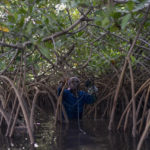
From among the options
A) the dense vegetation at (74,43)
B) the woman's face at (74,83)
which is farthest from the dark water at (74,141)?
the woman's face at (74,83)

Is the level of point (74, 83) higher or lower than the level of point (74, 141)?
higher

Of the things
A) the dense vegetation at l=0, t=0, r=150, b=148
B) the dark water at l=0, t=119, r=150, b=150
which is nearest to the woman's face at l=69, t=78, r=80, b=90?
the dense vegetation at l=0, t=0, r=150, b=148

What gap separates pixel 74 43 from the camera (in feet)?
14.2

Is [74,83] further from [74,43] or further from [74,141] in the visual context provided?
[74,141]

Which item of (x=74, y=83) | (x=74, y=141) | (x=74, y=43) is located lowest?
(x=74, y=141)

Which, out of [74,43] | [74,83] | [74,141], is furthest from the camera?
[74,83]

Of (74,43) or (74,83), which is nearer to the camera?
(74,43)

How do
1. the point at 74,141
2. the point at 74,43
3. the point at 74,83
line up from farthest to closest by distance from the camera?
the point at 74,83 → the point at 74,43 → the point at 74,141

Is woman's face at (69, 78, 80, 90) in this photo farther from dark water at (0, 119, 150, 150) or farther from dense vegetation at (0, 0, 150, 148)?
dark water at (0, 119, 150, 150)

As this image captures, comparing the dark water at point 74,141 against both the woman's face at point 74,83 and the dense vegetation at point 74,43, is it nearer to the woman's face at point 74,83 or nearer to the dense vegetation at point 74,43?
the dense vegetation at point 74,43

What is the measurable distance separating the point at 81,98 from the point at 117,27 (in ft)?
9.45

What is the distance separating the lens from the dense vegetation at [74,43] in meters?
2.68

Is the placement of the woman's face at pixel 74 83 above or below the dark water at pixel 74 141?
above

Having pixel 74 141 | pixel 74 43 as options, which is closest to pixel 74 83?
pixel 74 43
